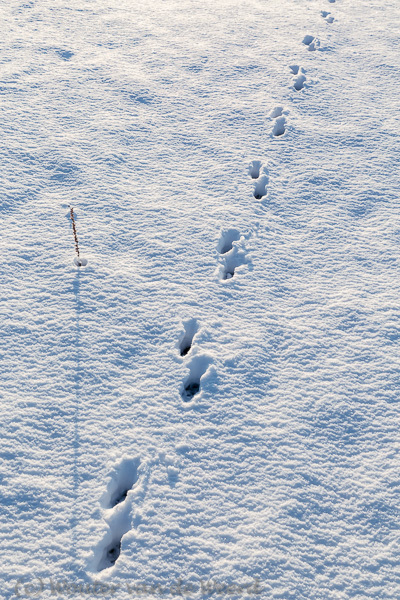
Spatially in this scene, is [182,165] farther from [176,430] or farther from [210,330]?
[176,430]

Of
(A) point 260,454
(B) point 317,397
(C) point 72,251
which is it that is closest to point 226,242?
(C) point 72,251

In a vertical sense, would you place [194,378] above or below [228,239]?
below

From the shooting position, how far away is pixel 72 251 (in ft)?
14.6

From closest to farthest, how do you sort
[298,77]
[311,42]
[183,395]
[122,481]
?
[122,481]
[183,395]
[298,77]
[311,42]

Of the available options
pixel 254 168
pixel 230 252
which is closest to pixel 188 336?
pixel 230 252

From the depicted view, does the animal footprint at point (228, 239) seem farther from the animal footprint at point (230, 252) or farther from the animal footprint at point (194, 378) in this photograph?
the animal footprint at point (194, 378)

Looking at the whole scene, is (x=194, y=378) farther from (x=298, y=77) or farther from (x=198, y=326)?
(x=298, y=77)

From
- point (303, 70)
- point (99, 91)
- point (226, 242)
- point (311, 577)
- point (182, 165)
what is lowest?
point (311, 577)

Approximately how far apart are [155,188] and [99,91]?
2.58 meters

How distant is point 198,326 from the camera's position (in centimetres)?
393

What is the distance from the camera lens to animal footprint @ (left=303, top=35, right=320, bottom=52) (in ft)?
24.9

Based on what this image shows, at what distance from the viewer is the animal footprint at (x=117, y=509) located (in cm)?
280

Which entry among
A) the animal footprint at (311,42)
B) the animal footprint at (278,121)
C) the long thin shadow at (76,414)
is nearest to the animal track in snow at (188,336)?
the long thin shadow at (76,414)

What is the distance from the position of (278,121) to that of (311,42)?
2836 millimetres
